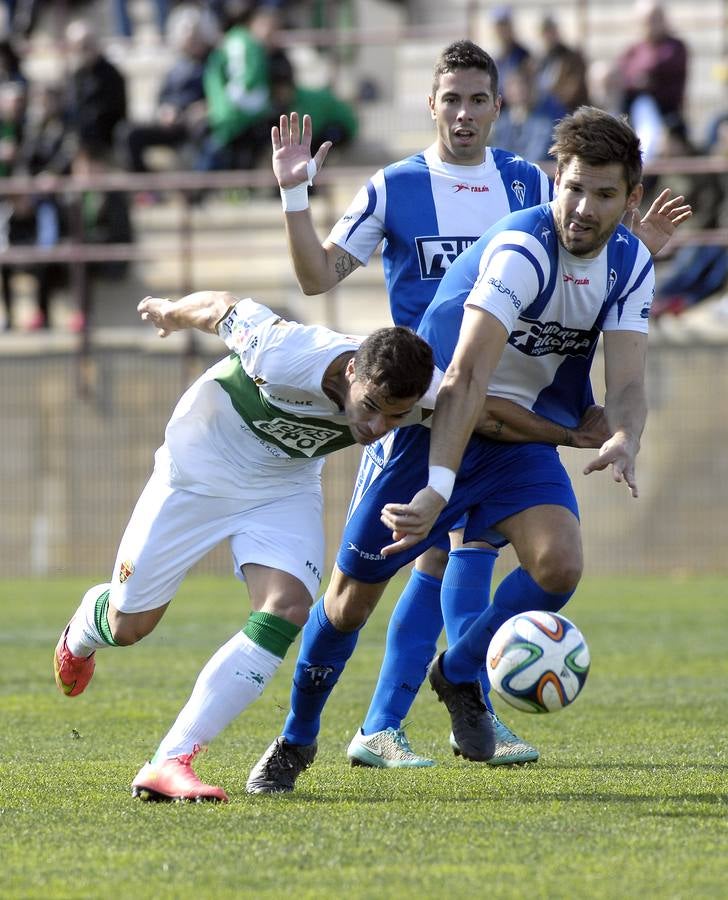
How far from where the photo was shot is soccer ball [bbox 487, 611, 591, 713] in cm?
497

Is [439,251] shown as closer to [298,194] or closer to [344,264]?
[344,264]

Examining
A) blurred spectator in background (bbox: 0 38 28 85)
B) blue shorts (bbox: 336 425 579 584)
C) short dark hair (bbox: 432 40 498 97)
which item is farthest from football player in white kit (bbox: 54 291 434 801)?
blurred spectator in background (bbox: 0 38 28 85)

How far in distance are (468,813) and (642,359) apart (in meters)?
1.58

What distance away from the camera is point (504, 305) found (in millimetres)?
5027

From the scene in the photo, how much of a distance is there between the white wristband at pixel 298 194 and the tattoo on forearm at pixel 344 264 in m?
0.28

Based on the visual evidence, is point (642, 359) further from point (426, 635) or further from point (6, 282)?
point (6, 282)

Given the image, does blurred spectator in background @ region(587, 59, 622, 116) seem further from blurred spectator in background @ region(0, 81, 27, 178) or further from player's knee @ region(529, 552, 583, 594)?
player's knee @ region(529, 552, 583, 594)

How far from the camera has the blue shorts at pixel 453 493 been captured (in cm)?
548

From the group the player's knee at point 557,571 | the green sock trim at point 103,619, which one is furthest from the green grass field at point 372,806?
the player's knee at point 557,571

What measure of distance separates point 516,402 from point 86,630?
1.71 meters

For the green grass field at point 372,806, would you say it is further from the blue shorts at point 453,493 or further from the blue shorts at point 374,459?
the blue shorts at point 374,459

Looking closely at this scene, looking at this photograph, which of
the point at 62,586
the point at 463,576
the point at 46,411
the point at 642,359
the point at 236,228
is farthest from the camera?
the point at 236,228

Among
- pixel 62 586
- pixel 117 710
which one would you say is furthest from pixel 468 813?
pixel 62 586

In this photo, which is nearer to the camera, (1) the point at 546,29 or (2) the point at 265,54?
(1) the point at 546,29
